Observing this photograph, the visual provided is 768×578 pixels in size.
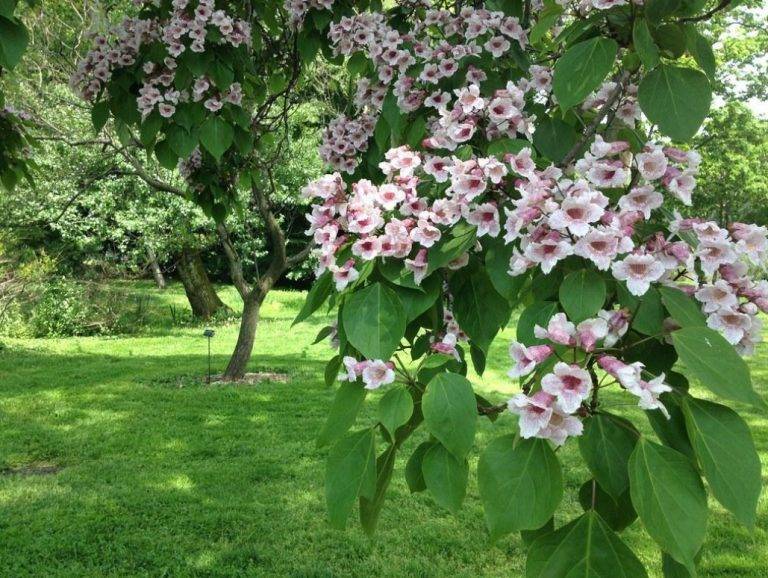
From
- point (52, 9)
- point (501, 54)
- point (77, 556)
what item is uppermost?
point (52, 9)

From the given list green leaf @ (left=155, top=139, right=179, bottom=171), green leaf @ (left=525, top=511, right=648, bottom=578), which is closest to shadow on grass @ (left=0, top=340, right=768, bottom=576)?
green leaf @ (left=525, top=511, right=648, bottom=578)

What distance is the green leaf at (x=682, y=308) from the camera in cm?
98

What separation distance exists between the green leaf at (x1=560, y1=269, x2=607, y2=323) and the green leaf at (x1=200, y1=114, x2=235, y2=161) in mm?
1783

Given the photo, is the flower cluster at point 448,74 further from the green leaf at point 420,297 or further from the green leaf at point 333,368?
the green leaf at point 333,368

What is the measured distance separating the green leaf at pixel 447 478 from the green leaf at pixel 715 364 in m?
0.36

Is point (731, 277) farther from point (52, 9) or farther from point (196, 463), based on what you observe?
point (52, 9)

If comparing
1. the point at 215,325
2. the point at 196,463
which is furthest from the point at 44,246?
the point at 196,463

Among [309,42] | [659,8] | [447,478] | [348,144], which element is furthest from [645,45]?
[309,42]

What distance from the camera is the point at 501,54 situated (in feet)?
5.84

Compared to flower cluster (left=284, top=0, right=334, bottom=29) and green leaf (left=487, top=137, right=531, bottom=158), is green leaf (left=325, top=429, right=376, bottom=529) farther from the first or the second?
flower cluster (left=284, top=0, right=334, bottom=29)

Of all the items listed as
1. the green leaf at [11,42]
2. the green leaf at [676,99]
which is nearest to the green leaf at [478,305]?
the green leaf at [676,99]

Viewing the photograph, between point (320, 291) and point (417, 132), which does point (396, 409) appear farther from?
point (417, 132)

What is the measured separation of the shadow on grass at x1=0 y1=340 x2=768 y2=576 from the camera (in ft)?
11.3

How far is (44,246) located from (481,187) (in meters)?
15.1
